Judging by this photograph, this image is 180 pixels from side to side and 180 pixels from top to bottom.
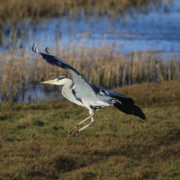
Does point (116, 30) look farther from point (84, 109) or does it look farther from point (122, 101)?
point (122, 101)

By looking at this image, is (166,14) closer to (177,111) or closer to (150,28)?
(150,28)

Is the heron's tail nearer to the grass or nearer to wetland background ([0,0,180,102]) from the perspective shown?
the grass

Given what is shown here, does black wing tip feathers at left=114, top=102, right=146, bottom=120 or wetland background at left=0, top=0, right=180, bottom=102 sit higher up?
black wing tip feathers at left=114, top=102, right=146, bottom=120

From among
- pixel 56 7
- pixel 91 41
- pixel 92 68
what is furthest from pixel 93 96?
pixel 56 7

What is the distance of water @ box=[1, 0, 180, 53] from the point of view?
2095cm

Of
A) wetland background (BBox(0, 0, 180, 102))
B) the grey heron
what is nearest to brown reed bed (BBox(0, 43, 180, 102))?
wetland background (BBox(0, 0, 180, 102))

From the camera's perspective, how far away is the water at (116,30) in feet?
68.7

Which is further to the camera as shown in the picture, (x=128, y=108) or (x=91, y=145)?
(x=91, y=145)

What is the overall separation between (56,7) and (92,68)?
15.3 meters

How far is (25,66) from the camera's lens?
1438cm

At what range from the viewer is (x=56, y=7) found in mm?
29344

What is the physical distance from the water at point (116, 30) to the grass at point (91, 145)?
910cm

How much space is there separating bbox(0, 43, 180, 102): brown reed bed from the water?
4.13 metres

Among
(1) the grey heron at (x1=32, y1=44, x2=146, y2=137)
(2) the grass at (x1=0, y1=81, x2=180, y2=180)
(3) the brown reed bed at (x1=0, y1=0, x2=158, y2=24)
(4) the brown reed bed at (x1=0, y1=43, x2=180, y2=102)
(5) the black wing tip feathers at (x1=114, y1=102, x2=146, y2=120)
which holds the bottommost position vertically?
(3) the brown reed bed at (x1=0, y1=0, x2=158, y2=24)
